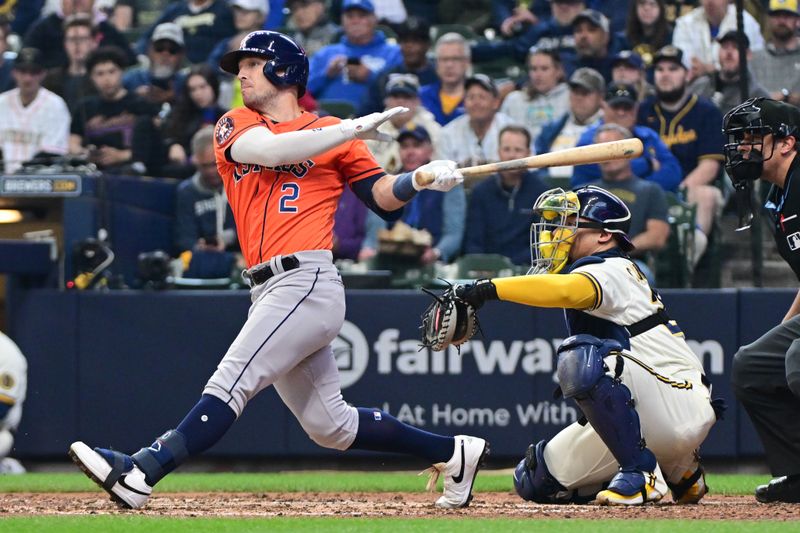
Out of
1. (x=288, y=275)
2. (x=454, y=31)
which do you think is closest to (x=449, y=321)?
(x=288, y=275)

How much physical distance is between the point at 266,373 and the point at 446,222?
4.30 meters

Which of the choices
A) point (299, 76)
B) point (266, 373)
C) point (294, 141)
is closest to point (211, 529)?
point (266, 373)

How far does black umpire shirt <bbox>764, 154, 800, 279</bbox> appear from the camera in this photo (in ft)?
18.3

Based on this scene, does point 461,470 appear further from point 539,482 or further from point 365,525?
point 365,525

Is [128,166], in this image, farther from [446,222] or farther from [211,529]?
[211,529]

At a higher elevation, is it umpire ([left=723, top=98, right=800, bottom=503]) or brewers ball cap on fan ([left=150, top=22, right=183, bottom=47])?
brewers ball cap on fan ([left=150, top=22, right=183, bottom=47])

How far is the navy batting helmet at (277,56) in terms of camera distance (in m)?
5.39

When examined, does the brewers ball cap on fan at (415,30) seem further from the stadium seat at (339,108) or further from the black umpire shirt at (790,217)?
the black umpire shirt at (790,217)

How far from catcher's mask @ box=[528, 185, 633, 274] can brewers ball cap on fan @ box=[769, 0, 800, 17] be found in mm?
4935

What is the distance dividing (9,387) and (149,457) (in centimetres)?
325

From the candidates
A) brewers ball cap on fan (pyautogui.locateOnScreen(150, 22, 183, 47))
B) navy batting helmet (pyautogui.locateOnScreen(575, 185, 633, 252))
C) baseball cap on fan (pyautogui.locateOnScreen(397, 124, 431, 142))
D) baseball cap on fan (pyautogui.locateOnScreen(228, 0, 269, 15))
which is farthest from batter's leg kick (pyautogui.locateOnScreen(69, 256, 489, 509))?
baseball cap on fan (pyautogui.locateOnScreen(228, 0, 269, 15))

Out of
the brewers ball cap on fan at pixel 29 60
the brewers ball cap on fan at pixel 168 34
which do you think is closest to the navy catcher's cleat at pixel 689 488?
the brewers ball cap on fan at pixel 29 60

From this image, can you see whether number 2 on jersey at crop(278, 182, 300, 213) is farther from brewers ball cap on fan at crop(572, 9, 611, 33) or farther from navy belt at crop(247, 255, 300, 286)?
brewers ball cap on fan at crop(572, 9, 611, 33)

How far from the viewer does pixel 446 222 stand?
9.27 meters
